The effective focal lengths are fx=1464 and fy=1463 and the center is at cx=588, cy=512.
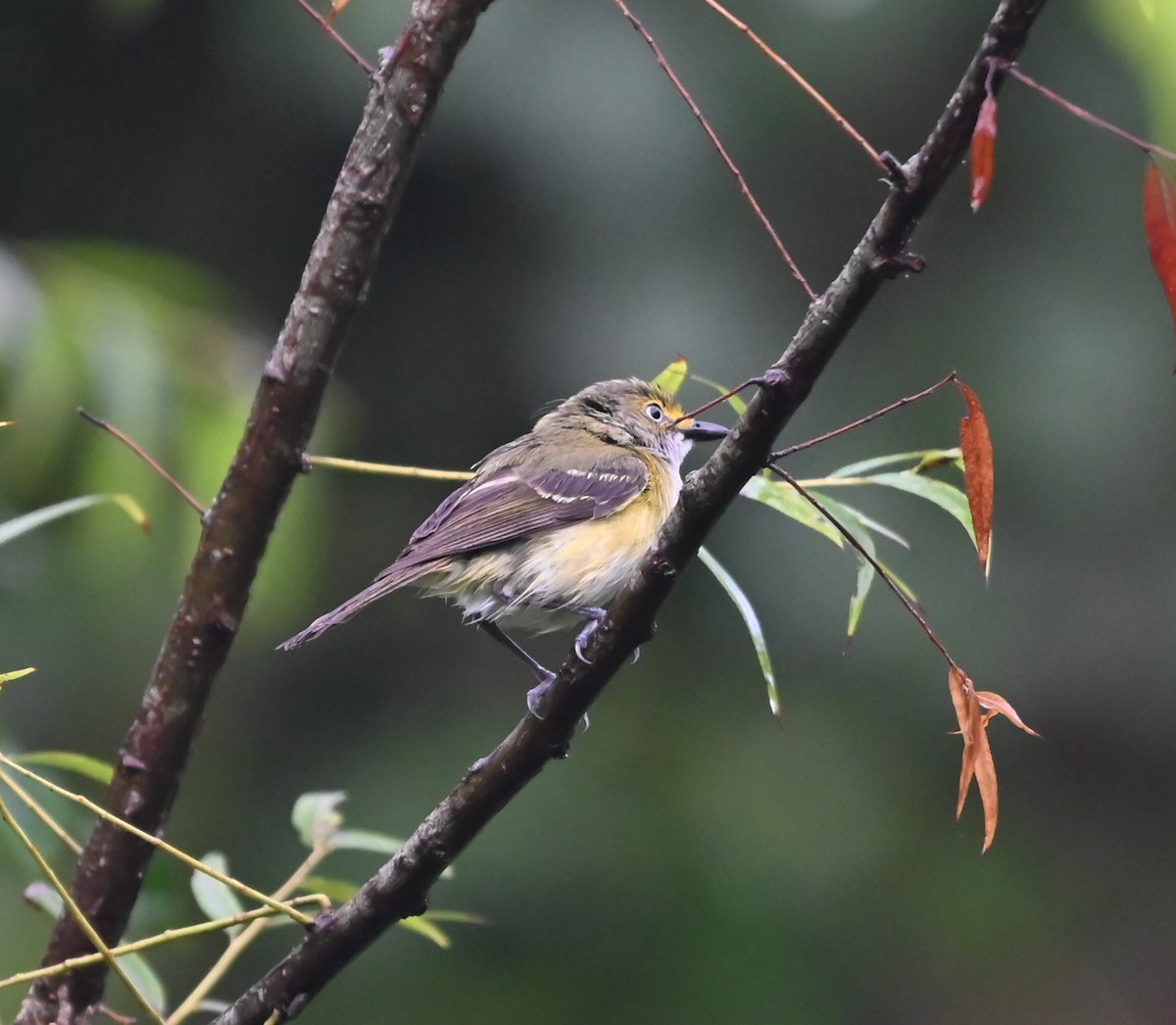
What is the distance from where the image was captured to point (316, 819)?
102 inches

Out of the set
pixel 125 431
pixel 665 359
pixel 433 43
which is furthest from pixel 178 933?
pixel 665 359

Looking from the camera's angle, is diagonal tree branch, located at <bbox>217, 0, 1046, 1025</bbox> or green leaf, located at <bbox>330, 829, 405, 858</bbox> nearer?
diagonal tree branch, located at <bbox>217, 0, 1046, 1025</bbox>

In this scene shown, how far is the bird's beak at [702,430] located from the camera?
12.1 ft

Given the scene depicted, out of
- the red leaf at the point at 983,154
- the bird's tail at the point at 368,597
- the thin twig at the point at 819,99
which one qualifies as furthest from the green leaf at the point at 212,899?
the red leaf at the point at 983,154

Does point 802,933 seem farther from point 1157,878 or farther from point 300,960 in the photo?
point 300,960

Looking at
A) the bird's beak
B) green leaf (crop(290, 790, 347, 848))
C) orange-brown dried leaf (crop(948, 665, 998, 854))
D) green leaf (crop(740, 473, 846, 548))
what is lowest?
green leaf (crop(290, 790, 347, 848))

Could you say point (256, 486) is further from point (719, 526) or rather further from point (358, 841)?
point (719, 526)

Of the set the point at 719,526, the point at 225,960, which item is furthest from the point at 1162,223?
the point at 719,526

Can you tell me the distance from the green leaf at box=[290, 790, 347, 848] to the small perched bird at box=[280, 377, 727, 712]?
37 centimetres

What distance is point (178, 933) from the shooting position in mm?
1776

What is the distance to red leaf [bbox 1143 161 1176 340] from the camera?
1.26 m

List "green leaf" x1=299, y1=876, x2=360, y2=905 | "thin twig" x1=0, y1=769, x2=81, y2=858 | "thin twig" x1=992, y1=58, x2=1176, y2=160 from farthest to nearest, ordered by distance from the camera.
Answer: "green leaf" x1=299, y1=876, x2=360, y2=905 < "thin twig" x1=0, y1=769, x2=81, y2=858 < "thin twig" x1=992, y1=58, x2=1176, y2=160

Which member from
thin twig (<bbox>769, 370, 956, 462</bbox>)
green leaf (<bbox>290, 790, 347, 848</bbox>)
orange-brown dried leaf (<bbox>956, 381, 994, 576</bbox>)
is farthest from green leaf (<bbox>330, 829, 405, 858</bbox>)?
orange-brown dried leaf (<bbox>956, 381, 994, 576</bbox>)

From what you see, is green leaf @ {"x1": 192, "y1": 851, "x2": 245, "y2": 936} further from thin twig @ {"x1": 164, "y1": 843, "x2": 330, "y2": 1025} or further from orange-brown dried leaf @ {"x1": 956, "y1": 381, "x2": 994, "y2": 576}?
orange-brown dried leaf @ {"x1": 956, "y1": 381, "x2": 994, "y2": 576}
